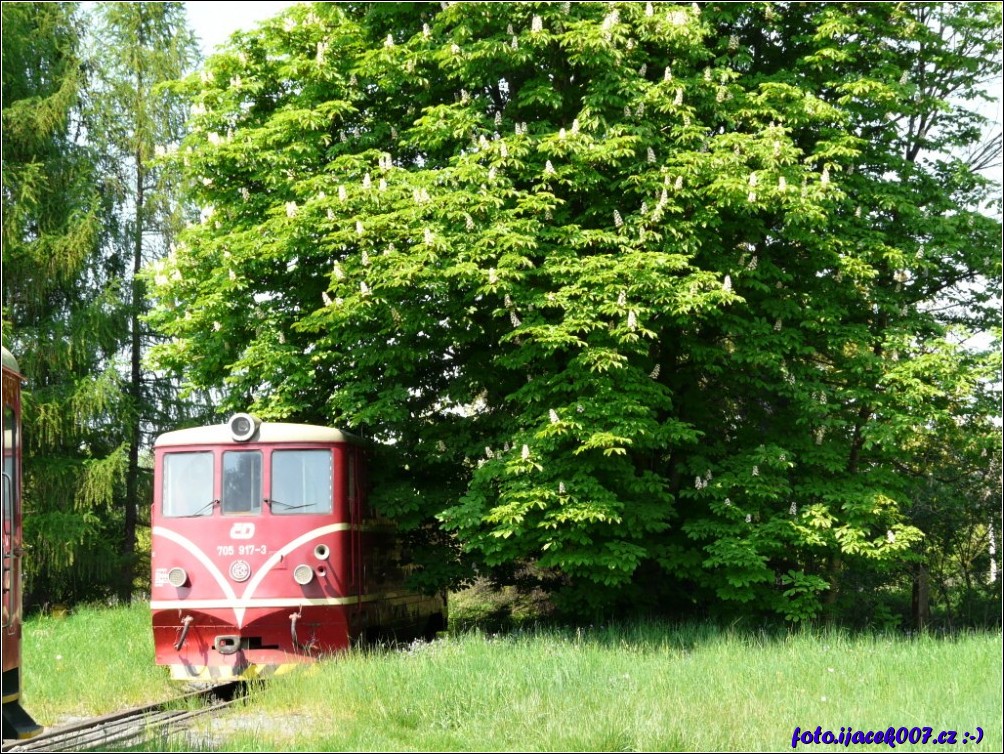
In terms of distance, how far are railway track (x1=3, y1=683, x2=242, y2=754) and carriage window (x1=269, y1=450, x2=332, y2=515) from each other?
2.04 meters

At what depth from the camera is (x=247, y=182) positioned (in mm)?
17078

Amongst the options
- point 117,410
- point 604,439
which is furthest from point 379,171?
point 117,410

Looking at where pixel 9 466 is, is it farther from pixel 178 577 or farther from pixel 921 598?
pixel 921 598

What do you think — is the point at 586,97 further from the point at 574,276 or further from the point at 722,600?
the point at 722,600

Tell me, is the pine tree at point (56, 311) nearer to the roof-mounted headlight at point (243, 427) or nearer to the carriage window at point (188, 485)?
the carriage window at point (188, 485)

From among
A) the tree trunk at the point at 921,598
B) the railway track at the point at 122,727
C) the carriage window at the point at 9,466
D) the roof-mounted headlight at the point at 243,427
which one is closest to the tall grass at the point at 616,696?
the railway track at the point at 122,727

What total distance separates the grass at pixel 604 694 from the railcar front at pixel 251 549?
27.4 inches

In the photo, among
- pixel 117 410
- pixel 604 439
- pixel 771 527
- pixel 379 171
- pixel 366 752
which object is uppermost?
pixel 379 171

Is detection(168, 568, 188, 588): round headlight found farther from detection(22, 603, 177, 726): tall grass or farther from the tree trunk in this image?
the tree trunk

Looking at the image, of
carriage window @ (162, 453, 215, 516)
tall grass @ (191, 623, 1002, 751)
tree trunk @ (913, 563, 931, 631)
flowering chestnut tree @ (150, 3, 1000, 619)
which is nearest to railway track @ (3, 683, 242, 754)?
tall grass @ (191, 623, 1002, 751)

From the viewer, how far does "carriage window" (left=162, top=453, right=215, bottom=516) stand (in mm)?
13180

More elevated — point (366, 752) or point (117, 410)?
point (117, 410)

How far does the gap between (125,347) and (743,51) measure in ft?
46.0

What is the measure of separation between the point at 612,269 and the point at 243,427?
4.46 meters
